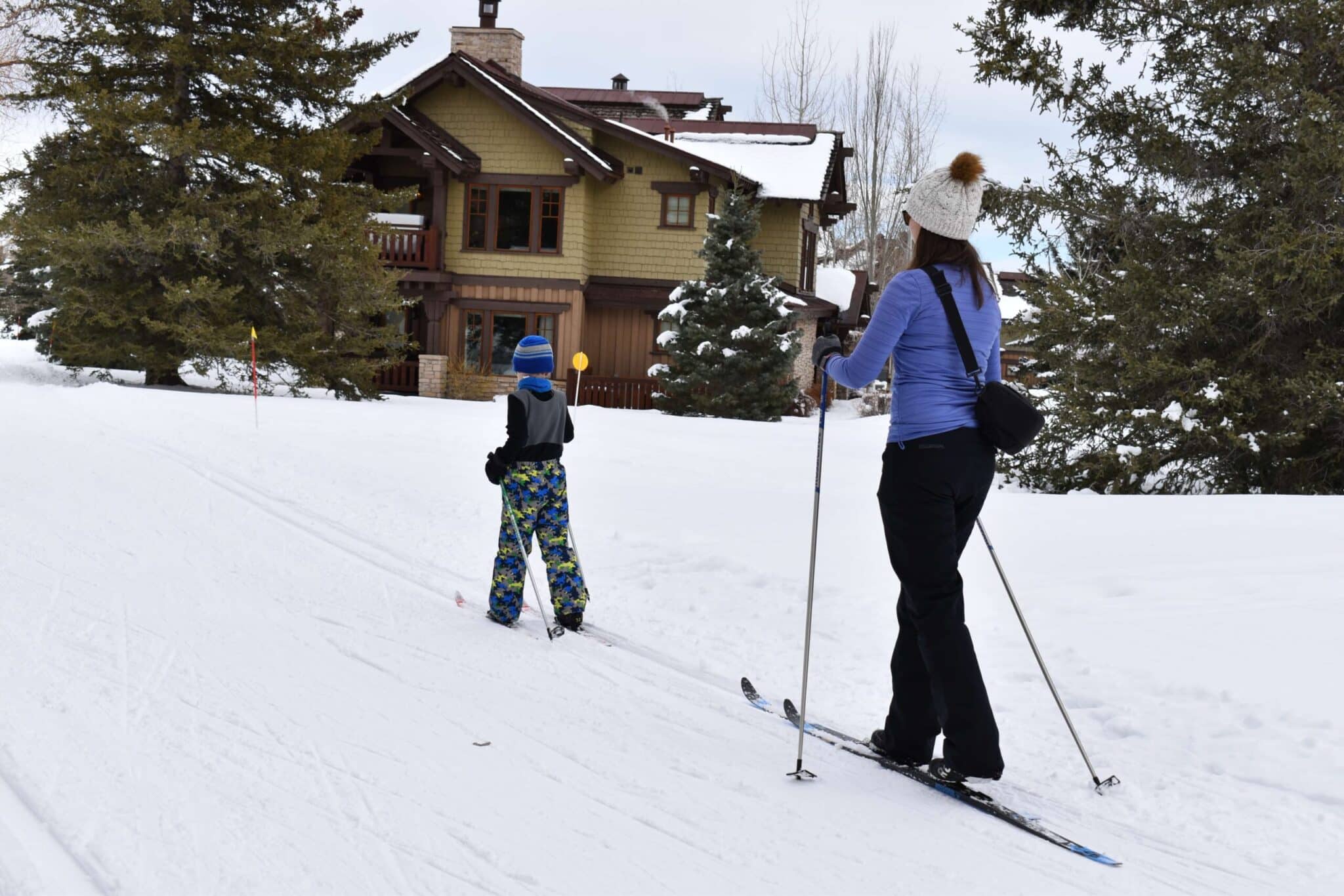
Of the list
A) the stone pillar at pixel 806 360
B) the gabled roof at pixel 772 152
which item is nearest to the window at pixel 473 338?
the gabled roof at pixel 772 152

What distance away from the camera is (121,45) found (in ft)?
70.6

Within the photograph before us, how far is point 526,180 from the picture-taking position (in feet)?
90.7

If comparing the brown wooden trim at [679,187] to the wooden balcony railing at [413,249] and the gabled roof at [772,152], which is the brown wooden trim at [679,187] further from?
the wooden balcony railing at [413,249]

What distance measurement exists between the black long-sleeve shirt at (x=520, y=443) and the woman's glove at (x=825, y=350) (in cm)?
231

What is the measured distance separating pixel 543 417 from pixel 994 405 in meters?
3.04

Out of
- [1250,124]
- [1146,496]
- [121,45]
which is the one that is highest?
[121,45]

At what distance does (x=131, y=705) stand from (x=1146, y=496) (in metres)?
7.65

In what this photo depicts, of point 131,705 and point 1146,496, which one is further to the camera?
point 1146,496

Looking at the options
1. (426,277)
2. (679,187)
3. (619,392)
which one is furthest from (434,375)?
(679,187)

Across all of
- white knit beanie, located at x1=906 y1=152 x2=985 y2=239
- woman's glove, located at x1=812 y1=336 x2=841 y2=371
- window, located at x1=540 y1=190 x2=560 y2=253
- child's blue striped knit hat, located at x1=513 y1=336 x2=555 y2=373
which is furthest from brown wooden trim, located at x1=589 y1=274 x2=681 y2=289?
white knit beanie, located at x1=906 y1=152 x2=985 y2=239

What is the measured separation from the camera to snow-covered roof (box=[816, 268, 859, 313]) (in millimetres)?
33219

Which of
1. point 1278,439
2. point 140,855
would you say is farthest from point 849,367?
point 1278,439

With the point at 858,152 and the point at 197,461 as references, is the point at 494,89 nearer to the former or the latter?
the point at 197,461

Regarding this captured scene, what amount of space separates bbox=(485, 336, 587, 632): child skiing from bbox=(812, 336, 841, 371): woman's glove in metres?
2.41
